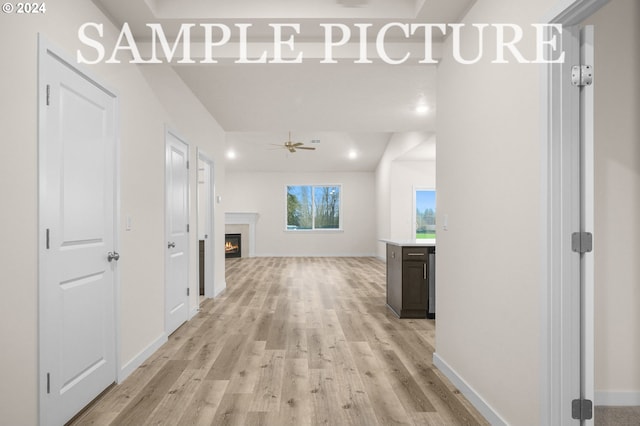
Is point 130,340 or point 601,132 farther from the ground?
point 601,132

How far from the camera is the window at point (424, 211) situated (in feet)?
34.9

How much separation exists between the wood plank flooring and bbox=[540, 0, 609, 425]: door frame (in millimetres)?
723

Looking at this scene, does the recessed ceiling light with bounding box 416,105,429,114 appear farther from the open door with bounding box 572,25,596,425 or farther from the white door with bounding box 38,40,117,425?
the white door with bounding box 38,40,117,425

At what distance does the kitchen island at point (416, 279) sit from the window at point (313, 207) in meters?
7.97

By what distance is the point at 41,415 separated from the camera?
1986mm

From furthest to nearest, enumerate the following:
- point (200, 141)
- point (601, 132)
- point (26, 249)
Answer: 1. point (200, 141)
2. point (601, 132)
3. point (26, 249)

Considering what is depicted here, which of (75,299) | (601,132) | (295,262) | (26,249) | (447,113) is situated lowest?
(295,262)

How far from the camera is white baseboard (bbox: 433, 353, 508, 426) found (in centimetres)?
224

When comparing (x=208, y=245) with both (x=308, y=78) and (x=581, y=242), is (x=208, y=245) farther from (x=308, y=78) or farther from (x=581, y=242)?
(x=581, y=242)

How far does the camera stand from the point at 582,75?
1.77 m

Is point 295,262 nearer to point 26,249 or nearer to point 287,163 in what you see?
point 287,163

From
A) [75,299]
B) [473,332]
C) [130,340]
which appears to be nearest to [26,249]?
[75,299]

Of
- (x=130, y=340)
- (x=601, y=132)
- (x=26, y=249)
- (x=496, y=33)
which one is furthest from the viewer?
(x=130, y=340)

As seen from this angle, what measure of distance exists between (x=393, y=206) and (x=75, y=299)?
8754 mm
